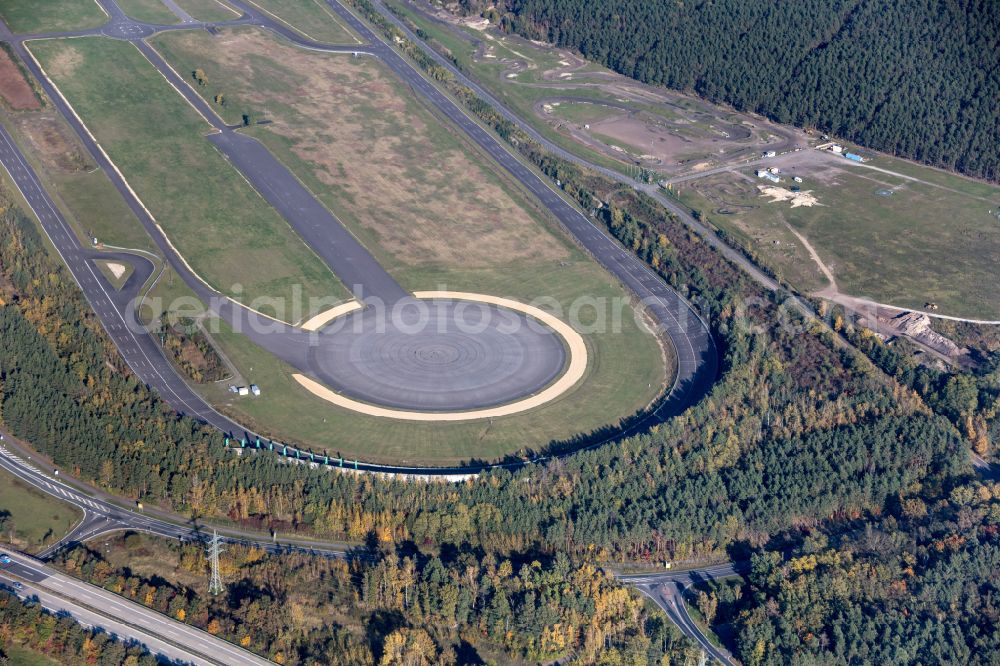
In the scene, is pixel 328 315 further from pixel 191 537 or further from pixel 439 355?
pixel 191 537

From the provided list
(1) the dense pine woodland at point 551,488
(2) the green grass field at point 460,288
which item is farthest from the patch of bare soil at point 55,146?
(1) the dense pine woodland at point 551,488

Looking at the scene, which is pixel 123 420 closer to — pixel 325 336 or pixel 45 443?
pixel 45 443

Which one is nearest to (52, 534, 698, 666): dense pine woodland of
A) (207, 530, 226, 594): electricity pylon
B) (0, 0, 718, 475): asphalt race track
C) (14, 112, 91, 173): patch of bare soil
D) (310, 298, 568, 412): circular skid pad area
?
(207, 530, 226, 594): electricity pylon

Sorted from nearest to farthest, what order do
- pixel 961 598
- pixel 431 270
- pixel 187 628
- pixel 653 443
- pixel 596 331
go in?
pixel 187 628 → pixel 961 598 → pixel 653 443 → pixel 596 331 → pixel 431 270

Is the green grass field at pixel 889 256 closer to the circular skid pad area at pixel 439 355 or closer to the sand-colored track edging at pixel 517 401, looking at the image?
the sand-colored track edging at pixel 517 401

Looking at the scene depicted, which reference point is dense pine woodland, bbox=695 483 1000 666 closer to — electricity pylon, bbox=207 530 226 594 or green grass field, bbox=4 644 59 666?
electricity pylon, bbox=207 530 226 594

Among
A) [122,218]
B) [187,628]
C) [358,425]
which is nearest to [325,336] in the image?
[358,425]

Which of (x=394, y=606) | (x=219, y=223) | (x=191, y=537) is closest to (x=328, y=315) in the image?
(x=219, y=223)

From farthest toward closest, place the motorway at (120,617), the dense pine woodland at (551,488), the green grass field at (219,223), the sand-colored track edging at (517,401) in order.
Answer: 1. the green grass field at (219,223)
2. the sand-colored track edging at (517,401)
3. the dense pine woodland at (551,488)
4. the motorway at (120,617)
